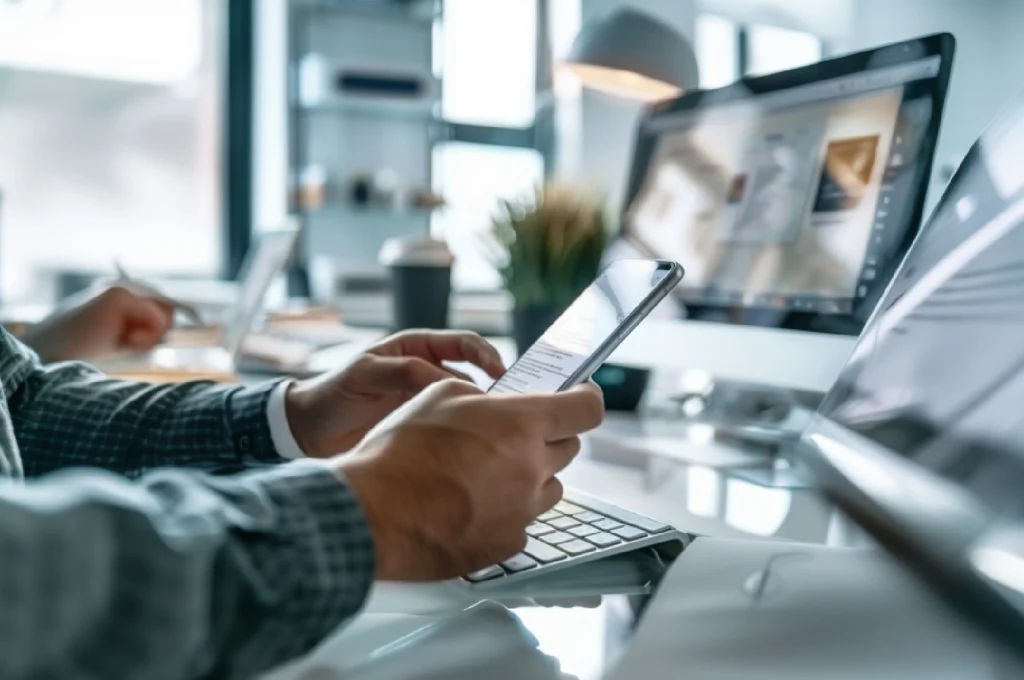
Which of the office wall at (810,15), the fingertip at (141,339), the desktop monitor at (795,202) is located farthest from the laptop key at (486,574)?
the fingertip at (141,339)

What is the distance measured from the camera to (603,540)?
0.50m

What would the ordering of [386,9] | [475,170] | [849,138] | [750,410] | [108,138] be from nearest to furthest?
1. [849,138]
2. [750,410]
3. [108,138]
4. [386,9]
5. [475,170]

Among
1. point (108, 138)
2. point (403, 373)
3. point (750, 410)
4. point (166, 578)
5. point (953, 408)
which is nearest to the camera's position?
point (166, 578)

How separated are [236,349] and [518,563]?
0.95 meters

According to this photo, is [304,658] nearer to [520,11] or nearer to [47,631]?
[47,631]

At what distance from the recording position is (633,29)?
118 centimetres

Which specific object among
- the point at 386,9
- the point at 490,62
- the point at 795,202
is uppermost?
the point at 386,9

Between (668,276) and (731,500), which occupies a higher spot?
(668,276)

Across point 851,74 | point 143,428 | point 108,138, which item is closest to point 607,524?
point 143,428

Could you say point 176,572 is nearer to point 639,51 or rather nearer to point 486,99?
point 639,51

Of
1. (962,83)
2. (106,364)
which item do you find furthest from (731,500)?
(106,364)

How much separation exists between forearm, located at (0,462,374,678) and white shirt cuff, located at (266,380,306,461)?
329 millimetres

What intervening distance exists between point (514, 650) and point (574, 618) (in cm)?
5

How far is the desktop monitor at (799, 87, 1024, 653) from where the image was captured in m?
0.37
